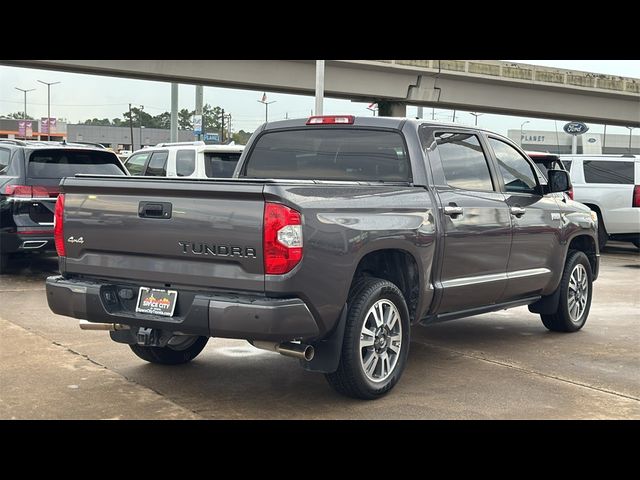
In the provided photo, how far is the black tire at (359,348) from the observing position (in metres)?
5.55

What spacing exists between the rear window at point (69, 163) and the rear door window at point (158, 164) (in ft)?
4.65

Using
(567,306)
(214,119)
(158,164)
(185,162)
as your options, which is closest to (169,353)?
(567,306)

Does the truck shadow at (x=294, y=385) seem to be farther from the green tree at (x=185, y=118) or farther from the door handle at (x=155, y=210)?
the green tree at (x=185, y=118)

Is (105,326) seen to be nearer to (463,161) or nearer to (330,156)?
(330,156)

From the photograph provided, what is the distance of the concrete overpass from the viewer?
34.6 meters

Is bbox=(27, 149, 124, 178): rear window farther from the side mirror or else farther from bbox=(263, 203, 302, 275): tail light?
bbox=(263, 203, 302, 275): tail light

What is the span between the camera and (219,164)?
13.4m

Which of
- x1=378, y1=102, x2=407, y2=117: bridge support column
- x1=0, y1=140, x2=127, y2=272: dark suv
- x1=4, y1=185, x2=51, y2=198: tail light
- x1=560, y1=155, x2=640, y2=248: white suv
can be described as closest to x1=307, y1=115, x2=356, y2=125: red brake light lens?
x1=0, y1=140, x2=127, y2=272: dark suv

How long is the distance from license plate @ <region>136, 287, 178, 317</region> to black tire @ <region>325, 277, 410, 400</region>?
1094 millimetres

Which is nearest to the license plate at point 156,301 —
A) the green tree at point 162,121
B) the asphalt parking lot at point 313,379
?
the asphalt parking lot at point 313,379

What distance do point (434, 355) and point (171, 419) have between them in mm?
2772
